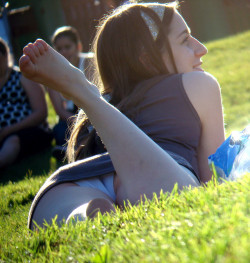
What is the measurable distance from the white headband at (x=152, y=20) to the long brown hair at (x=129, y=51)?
0.05ft

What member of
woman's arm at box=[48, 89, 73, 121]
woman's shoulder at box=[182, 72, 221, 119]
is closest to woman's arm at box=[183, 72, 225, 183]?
woman's shoulder at box=[182, 72, 221, 119]

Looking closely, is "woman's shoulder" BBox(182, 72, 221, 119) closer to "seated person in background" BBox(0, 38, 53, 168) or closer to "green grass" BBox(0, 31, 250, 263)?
"green grass" BBox(0, 31, 250, 263)

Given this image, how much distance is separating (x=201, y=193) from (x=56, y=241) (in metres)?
0.60

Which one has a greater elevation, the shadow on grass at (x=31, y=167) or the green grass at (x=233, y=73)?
the shadow on grass at (x=31, y=167)

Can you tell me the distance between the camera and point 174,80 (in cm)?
283

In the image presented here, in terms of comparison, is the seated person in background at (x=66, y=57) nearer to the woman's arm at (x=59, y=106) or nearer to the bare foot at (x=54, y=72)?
the woman's arm at (x=59, y=106)

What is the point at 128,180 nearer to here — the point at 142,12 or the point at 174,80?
the point at 174,80

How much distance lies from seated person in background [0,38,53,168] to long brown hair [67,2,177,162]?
318 centimetres

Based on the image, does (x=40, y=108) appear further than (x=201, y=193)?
Yes

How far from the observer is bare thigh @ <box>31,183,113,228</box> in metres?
2.31

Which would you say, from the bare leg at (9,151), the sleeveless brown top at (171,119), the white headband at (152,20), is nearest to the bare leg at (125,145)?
the sleeveless brown top at (171,119)

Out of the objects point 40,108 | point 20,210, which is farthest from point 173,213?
point 40,108

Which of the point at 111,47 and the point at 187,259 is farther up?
the point at 111,47

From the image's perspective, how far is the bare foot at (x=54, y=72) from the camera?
92.7 inches
